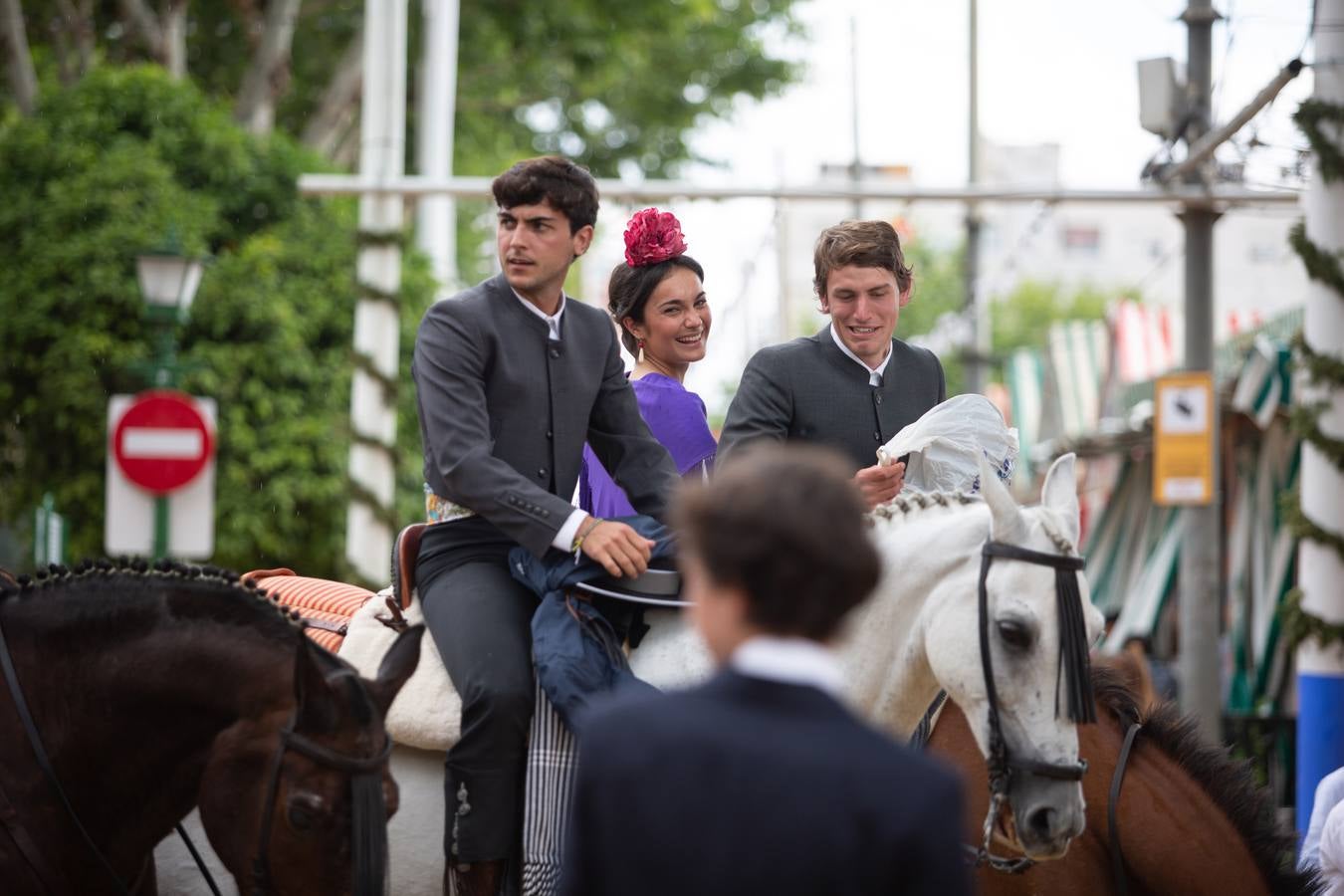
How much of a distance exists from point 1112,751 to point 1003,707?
1.07 m

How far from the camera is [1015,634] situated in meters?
4.05

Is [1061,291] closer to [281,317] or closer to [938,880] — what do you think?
[281,317]

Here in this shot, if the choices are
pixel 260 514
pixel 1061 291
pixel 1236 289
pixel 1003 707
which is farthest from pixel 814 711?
pixel 1061 291

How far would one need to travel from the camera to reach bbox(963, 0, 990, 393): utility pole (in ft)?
74.2

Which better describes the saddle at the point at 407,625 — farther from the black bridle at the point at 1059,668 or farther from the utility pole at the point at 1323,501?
the utility pole at the point at 1323,501

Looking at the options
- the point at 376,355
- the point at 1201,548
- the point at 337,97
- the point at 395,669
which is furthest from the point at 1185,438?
the point at 337,97

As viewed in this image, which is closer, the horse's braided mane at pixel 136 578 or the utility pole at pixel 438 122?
the horse's braided mane at pixel 136 578

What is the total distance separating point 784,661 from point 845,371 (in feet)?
10.1

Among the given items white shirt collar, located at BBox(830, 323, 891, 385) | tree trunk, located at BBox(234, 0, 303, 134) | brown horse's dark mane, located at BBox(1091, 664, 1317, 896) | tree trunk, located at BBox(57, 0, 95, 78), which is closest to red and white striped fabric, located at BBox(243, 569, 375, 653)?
white shirt collar, located at BBox(830, 323, 891, 385)

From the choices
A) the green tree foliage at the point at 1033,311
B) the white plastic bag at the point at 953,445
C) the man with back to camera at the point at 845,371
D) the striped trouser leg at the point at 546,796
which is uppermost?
the green tree foliage at the point at 1033,311

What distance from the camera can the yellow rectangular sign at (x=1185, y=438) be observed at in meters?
Result: 12.6

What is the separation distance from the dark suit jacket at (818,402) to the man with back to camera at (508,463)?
0.33 metres

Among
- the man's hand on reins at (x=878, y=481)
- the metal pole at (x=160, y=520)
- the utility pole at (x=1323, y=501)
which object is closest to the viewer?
the man's hand on reins at (x=878, y=481)

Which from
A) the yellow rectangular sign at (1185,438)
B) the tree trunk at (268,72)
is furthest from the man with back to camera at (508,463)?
the tree trunk at (268,72)
